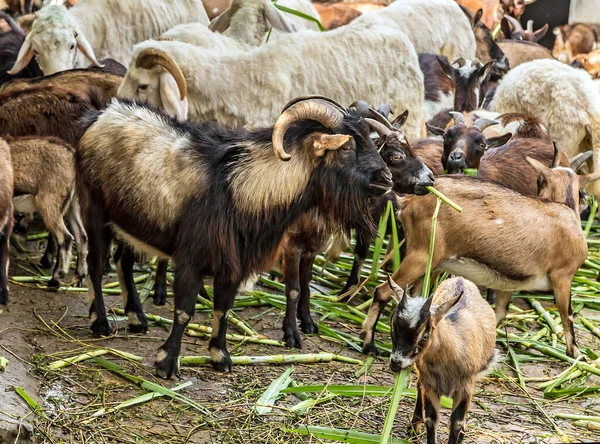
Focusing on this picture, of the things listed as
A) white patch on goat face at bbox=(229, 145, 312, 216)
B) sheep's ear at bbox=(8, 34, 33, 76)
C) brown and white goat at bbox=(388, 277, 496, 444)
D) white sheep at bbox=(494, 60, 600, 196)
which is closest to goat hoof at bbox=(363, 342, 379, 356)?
brown and white goat at bbox=(388, 277, 496, 444)

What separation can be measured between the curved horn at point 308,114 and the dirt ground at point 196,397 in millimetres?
1509

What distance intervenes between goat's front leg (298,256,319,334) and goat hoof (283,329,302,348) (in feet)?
1.04

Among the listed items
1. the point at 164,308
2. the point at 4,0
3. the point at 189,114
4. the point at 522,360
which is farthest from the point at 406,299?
the point at 4,0

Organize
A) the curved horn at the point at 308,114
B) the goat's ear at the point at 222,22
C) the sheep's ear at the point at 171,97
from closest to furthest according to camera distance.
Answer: the curved horn at the point at 308,114 → the sheep's ear at the point at 171,97 → the goat's ear at the point at 222,22

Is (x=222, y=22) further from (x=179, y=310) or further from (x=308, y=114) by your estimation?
(x=179, y=310)

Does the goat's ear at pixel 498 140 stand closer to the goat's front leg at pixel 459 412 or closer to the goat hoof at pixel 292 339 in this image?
the goat hoof at pixel 292 339

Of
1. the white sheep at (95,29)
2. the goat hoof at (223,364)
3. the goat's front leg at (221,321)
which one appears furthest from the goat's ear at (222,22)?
the goat hoof at (223,364)

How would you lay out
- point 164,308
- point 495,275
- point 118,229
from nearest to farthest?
point 118,229 → point 495,275 → point 164,308

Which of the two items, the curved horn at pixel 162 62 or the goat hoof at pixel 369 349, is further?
the curved horn at pixel 162 62

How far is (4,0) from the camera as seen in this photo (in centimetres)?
1433

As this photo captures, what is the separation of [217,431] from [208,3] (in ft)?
34.5

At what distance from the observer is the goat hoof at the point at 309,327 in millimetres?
6777

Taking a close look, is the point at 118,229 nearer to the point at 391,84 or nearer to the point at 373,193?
the point at 373,193

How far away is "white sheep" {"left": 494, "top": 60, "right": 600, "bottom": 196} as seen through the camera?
9.47 metres
